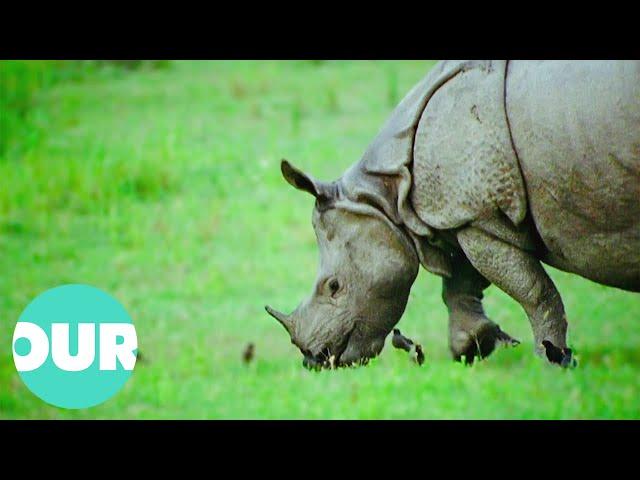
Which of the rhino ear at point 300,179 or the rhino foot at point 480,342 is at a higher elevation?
the rhino ear at point 300,179

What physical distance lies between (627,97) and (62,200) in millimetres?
8327

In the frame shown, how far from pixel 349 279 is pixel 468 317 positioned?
25.4 inches

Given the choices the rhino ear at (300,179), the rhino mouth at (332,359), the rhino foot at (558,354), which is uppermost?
the rhino ear at (300,179)

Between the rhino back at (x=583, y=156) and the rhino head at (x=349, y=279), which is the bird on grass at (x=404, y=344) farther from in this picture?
the rhino back at (x=583, y=156)

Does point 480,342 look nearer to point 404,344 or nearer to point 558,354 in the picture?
point 404,344

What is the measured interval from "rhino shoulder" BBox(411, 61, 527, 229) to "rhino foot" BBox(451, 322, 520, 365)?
29.2 inches

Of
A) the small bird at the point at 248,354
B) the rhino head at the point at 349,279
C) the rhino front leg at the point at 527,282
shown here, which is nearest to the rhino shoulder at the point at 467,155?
the rhino front leg at the point at 527,282

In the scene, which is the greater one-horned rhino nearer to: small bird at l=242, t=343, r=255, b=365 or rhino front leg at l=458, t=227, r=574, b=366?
rhino front leg at l=458, t=227, r=574, b=366

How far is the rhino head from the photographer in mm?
7141

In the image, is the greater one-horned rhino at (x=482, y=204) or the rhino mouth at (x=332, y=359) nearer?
the greater one-horned rhino at (x=482, y=204)

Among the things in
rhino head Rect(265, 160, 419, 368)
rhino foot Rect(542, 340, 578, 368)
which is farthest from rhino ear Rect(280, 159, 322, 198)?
rhino foot Rect(542, 340, 578, 368)

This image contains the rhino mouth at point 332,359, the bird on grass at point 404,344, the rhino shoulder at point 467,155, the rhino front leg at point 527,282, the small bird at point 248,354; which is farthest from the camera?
the small bird at point 248,354

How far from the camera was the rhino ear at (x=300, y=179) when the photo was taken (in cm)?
709

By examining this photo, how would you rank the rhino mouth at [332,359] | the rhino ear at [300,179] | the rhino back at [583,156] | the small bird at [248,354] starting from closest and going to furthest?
1. the rhino back at [583,156]
2. the rhino ear at [300,179]
3. the rhino mouth at [332,359]
4. the small bird at [248,354]
